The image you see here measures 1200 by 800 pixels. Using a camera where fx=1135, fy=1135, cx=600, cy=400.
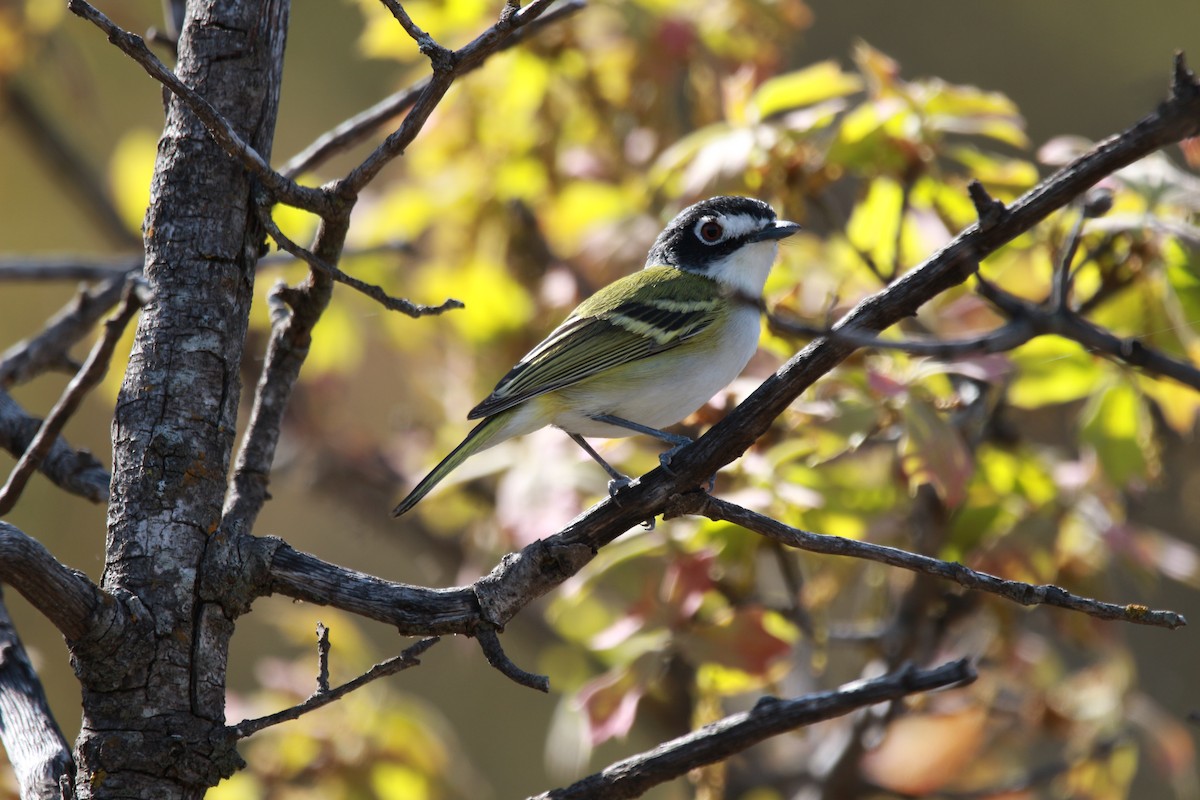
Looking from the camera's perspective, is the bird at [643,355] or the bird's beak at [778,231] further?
the bird's beak at [778,231]

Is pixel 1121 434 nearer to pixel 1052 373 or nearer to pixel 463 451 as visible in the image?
pixel 1052 373

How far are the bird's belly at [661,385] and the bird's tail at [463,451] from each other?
18 cm

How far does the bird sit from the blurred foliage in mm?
94

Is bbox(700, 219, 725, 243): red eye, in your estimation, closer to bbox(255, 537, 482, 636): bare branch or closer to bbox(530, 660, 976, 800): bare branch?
bbox(530, 660, 976, 800): bare branch

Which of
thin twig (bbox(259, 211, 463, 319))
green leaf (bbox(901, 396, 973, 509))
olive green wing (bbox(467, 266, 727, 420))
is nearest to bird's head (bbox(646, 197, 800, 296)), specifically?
olive green wing (bbox(467, 266, 727, 420))

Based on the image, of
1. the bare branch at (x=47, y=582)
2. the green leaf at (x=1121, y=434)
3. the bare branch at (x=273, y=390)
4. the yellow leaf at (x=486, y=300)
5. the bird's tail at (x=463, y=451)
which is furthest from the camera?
the yellow leaf at (x=486, y=300)

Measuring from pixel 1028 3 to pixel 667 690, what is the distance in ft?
17.7

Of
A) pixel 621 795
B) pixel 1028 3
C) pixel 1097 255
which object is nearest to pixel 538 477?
pixel 621 795

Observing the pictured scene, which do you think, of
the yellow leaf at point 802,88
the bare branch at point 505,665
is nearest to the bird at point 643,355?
the yellow leaf at point 802,88

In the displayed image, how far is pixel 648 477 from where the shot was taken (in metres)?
1.92

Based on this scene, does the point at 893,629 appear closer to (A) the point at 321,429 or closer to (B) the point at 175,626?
(B) the point at 175,626

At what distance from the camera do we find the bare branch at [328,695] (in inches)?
65.2

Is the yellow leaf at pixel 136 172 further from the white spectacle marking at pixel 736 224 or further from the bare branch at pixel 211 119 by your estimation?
the bare branch at pixel 211 119

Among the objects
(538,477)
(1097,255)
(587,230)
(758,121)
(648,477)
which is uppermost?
(587,230)
